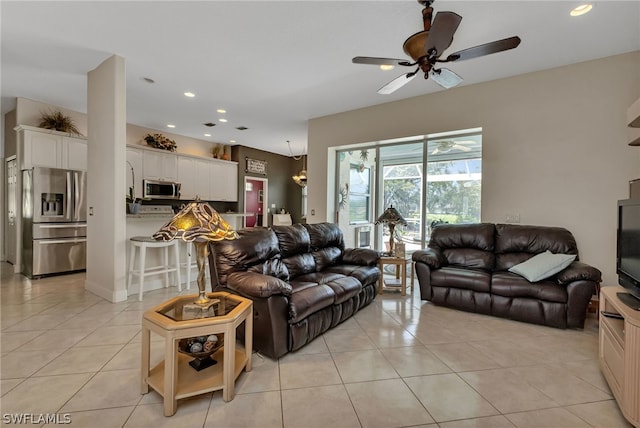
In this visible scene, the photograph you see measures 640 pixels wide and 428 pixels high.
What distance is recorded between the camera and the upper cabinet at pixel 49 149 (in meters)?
4.32

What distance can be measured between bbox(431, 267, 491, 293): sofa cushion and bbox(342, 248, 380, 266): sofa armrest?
2.31 feet

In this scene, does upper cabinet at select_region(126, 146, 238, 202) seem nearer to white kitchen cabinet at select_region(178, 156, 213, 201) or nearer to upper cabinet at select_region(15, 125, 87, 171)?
white kitchen cabinet at select_region(178, 156, 213, 201)

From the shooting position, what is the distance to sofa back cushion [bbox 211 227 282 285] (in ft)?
8.07

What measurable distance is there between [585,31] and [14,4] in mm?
5122

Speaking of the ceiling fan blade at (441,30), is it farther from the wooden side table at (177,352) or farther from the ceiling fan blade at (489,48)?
the wooden side table at (177,352)

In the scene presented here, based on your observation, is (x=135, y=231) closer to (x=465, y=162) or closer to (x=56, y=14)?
(x=56, y=14)

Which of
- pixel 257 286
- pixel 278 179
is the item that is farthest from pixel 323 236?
pixel 278 179

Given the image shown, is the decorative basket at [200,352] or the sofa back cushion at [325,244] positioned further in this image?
the sofa back cushion at [325,244]

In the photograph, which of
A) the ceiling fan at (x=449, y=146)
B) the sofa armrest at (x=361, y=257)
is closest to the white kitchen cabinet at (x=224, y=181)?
the sofa armrest at (x=361, y=257)

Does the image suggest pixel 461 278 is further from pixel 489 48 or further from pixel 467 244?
pixel 489 48

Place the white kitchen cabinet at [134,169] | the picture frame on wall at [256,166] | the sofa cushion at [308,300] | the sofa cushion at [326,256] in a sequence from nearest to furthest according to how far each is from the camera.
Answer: the sofa cushion at [308,300] < the sofa cushion at [326,256] < the white kitchen cabinet at [134,169] < the picture frame on wall at [256,166]

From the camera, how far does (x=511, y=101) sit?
3688mm

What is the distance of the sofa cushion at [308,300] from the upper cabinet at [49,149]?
4.72 m


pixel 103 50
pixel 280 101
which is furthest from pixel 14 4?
pixel 280 101
